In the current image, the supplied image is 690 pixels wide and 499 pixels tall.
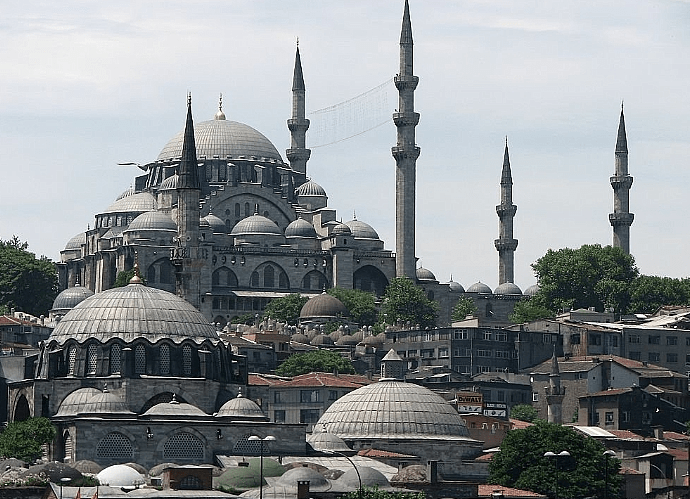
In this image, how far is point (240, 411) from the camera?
8862 cm

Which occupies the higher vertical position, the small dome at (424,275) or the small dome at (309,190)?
the small dome at (309,190)

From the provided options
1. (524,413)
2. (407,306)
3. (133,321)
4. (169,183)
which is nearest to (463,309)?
(407,306)

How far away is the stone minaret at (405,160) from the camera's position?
145625mm

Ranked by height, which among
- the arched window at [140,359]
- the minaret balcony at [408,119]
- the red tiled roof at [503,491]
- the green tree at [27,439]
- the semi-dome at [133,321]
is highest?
the minaret balcony at [408,119]

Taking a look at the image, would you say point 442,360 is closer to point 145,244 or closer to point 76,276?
point 145,244

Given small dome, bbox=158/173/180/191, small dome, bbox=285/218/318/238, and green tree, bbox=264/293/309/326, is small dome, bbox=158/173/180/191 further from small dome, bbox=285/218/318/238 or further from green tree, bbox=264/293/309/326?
green tree, bbox=264/293/309/326

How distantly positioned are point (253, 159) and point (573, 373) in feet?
161

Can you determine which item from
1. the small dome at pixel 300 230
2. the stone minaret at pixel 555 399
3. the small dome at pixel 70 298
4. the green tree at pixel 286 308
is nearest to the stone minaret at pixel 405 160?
the green tree at pixel 286 308

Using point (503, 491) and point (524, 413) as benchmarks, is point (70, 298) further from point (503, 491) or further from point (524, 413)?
point (503, 491)

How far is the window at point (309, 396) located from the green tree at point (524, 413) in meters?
9.32

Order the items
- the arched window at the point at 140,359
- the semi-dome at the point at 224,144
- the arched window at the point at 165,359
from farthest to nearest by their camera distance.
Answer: the semi-dome at the point at 224,144 < the arched window at the point at 165,359 < the arched window at the point at 140,359

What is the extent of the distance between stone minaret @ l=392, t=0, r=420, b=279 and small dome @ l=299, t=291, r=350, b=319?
310 inches

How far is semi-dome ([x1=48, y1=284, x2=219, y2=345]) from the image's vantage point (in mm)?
92000

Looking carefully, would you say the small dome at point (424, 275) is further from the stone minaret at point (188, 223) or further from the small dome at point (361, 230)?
the stone minaret at point (188, 223)
